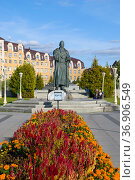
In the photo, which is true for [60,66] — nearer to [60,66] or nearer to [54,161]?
[60,66]

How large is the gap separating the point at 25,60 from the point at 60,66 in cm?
6116

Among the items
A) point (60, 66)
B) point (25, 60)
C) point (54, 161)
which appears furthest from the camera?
point (25, 60)

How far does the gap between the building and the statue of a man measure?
56.1 m

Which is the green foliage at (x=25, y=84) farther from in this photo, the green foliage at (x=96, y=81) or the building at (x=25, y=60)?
the building at (x=25, y=60)

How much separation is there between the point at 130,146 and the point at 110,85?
39211 millimetres

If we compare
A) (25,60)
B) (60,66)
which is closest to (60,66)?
(60,66)

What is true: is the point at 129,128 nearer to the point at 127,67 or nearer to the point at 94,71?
the point at 127,67

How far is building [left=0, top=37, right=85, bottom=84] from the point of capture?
71062mm

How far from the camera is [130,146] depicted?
3885 mm

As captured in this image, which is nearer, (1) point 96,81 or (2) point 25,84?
(1) point 96,81

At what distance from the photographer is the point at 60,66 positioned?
1784 cm

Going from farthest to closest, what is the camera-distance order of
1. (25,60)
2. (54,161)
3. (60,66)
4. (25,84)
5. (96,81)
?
1. (25,60)
2. (25,84)
3. (96,81)
4. (60,66)
5. (54,161)

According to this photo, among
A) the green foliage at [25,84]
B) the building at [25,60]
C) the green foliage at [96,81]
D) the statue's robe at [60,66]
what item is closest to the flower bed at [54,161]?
the statue's robe at [60,66]

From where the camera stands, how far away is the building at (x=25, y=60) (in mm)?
71062
